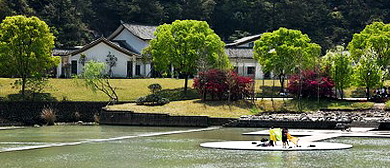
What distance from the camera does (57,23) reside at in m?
98.2

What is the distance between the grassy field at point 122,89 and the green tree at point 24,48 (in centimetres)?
187

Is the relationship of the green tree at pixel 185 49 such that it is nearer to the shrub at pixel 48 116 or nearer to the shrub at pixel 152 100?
the shrub at pixel 152 100

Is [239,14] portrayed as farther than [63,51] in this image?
Yes

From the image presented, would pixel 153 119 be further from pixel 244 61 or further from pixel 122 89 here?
pixel 244 61

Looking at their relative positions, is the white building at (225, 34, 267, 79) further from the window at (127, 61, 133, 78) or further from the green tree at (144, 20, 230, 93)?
the green tree at (144, 20, 230, 93)

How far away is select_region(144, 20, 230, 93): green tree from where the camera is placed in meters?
70.5

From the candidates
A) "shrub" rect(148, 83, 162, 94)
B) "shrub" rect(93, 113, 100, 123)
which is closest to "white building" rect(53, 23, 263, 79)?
"shrub" rect(148, 83, 162, 94)

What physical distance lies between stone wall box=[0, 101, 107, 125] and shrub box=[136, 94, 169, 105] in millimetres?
2965

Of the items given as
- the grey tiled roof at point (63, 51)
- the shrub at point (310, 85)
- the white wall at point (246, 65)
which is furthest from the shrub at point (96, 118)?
the white wall at point (246, 65)

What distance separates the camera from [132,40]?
87.3 metres

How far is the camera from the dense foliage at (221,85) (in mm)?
64688

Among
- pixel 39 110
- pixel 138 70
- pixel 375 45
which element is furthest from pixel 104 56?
pixel 375 45

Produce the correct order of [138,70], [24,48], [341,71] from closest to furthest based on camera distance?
[24,48] < [341,71] < [138,70]

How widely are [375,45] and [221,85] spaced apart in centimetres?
1604
